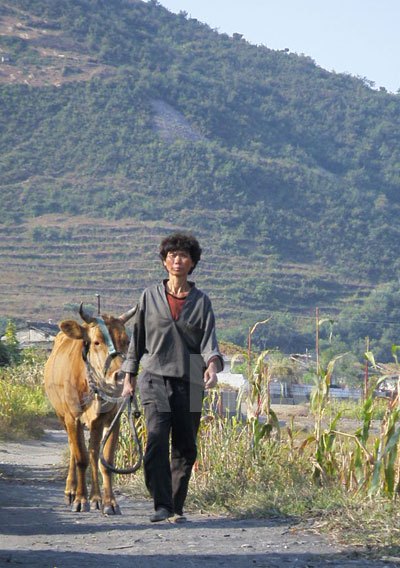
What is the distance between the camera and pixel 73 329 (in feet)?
39.7

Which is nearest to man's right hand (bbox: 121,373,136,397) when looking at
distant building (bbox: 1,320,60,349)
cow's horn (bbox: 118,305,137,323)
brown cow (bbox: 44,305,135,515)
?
cow's horn (bbox: 118,305,137,323)

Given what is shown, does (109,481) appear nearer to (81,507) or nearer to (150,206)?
(81,507)

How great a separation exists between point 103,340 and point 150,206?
144691 millimetres

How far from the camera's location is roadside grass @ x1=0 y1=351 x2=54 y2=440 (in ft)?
81.1

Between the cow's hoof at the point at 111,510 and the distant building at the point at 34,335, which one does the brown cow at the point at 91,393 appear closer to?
the cow's hoof at the point at 111,510

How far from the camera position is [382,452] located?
1042 centimetres

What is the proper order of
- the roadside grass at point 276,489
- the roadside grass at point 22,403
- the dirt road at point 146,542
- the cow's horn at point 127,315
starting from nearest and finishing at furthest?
the dirt road at point 146,542
the roadside grass at point 276,489
the cow's horn at point 127,315
the roadside grass at point 22,403

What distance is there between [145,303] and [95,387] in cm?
149

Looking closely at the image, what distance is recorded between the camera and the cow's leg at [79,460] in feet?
38.9

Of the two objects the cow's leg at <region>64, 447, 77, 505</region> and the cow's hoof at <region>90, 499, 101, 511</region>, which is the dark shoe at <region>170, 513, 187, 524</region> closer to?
the cow's hoof at <region>90, 499, 101, 511</region>

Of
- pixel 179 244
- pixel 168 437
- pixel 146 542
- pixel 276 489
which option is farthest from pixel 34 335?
pixel 146 542

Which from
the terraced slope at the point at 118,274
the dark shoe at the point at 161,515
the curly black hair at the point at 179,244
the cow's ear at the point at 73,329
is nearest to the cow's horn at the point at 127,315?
the cow's ear at the point at 73,329

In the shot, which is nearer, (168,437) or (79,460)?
(168,437)

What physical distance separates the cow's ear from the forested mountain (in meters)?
97.3
